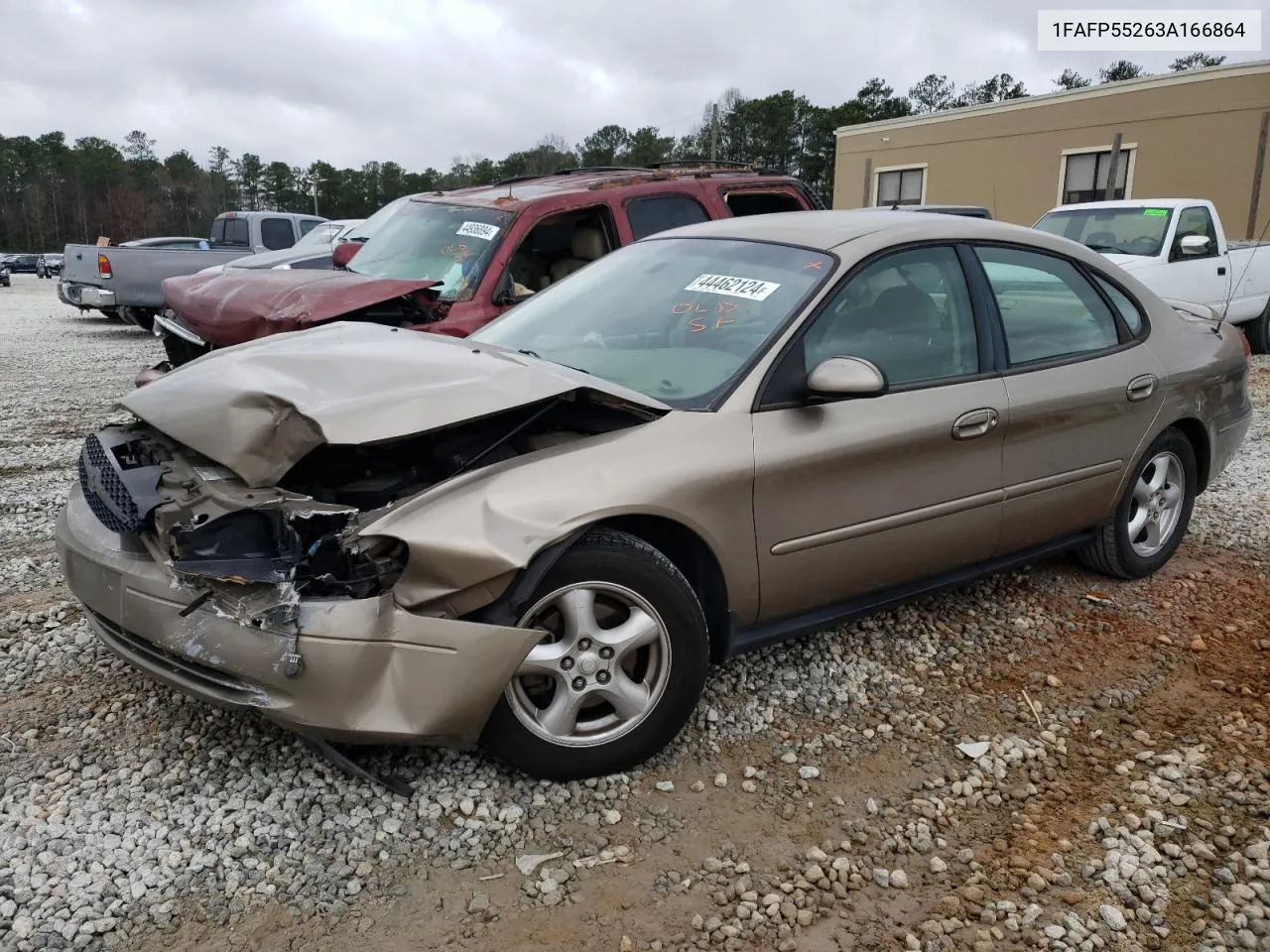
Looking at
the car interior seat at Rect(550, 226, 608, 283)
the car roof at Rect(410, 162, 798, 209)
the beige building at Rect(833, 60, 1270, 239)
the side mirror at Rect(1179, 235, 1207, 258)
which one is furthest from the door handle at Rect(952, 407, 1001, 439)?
the beige building at Rect(833, 60, 1270, 239)

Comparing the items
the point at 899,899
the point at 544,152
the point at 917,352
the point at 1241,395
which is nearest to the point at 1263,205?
A: the point at 1241,395

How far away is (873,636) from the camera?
12.5ft

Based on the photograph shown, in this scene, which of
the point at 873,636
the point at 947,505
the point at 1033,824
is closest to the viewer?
the point at 1033,824

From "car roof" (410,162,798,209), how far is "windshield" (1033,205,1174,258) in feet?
13.8

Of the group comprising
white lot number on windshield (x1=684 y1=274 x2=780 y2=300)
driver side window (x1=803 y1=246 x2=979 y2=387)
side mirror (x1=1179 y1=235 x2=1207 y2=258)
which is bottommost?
side mirror (x1=1179 y1=235 x2=1207 y2=258)

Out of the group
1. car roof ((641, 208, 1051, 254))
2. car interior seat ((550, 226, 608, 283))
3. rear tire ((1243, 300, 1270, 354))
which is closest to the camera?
car roof ((641, 208, 1051, 254))

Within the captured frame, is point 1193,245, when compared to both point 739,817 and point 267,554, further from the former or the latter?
point 267,554

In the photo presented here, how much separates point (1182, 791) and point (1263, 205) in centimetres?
2345

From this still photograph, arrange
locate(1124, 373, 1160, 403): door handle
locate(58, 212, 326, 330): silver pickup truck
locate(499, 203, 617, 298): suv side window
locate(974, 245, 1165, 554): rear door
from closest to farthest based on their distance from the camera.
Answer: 1. locate(974, 245, 1165, 554): rear door
2. locate(1124, 373, 1160, 403): door handle
3. locate(499, 203, 617, 298): suv side window
4. locate(58, 212, 326, 330): silver pickup truck

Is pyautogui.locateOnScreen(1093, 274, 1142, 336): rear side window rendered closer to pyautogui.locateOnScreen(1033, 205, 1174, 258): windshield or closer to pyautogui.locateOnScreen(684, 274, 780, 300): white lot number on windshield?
pyautogui.locateOnScreen(684, 274, 780, 300): white lot number on windshield

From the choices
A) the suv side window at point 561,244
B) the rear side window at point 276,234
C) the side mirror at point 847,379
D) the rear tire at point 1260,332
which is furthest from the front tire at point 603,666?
the rear side window at point 276,234

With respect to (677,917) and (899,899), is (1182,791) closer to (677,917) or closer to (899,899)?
(899,899)

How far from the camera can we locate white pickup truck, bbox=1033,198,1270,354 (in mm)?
9828

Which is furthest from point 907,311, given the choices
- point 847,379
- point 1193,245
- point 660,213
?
point 1193,245
